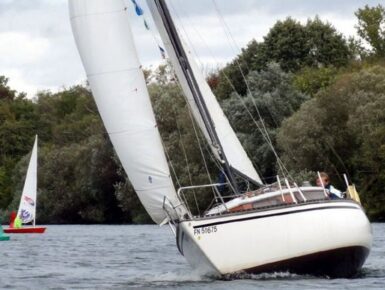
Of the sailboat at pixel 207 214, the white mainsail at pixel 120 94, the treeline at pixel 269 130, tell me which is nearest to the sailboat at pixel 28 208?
the treeline at pixel 269 130

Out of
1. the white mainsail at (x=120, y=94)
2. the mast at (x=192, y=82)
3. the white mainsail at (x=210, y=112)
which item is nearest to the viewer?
the white mainsail at (x=120, y=94)

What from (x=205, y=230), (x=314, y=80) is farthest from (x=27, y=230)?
(x=205, y=230)

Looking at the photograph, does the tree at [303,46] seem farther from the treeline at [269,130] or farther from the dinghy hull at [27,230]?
the dinghy hull at [27,230]

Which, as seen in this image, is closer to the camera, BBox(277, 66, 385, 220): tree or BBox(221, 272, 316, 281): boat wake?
BBox(221, 272, 316, 281): boat wake

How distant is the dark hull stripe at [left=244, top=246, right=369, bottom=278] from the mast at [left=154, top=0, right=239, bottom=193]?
2.53m

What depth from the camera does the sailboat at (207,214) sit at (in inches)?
1135

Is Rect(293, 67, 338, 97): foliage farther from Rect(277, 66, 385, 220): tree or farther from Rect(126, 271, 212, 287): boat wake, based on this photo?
Rect(126, 271, 212, 287): boat wake

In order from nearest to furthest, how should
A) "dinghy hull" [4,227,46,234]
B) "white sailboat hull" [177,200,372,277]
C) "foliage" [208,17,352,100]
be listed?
"white sailboat hull" [177,200,372,277] < "dinghy hull" [4,227,46,234] < "foliage" [208,17,352,100]

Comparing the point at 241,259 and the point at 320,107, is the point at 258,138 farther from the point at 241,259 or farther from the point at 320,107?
the point at 241,259

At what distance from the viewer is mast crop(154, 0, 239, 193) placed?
30.6 metres

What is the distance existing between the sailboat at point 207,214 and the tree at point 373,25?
66.8 meters

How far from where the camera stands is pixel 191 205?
7369 cm

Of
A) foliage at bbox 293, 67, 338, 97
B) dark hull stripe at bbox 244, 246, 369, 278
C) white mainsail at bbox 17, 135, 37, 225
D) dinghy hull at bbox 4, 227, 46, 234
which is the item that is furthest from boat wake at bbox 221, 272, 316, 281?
foliage at bbox 293, 67, 338, 97

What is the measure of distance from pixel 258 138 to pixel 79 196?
2451 centimetres
